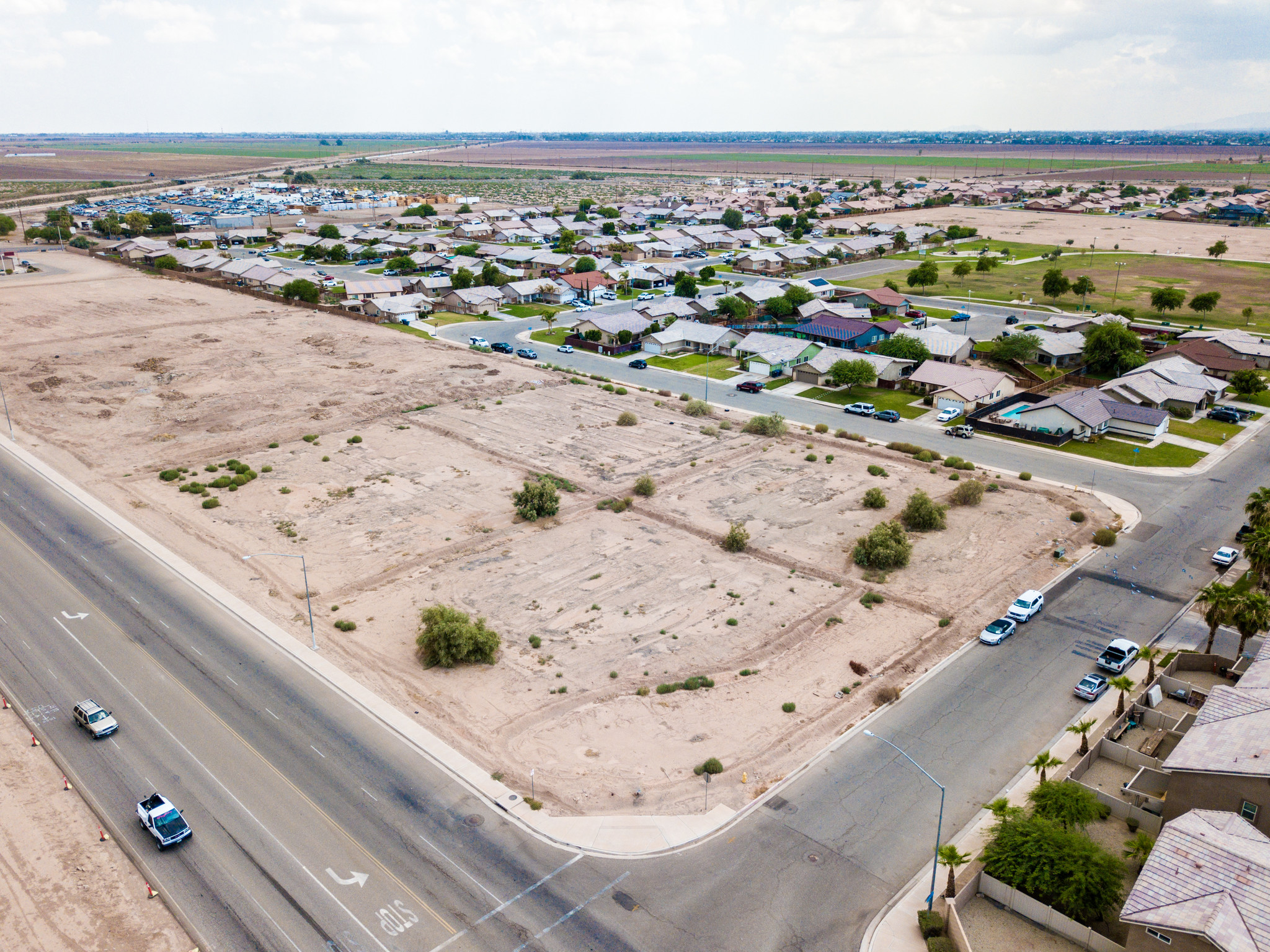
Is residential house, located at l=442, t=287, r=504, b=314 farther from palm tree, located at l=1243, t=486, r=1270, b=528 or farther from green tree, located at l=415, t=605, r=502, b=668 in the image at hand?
palm tree, located at l=1243, t=486, r=1270, b=528

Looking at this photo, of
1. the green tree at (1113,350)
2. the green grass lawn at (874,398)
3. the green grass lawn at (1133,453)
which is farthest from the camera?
the green tree at (1113,350)

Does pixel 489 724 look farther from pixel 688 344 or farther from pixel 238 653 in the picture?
pixel 688 344

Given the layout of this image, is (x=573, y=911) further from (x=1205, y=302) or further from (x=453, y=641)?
(x=1205, y=302)

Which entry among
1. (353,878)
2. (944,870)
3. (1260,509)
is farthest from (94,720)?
(1260,509)

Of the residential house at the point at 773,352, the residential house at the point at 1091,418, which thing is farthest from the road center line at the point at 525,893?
the residential house at the point at 773,352

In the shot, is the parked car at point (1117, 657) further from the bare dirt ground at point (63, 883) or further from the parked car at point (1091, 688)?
the bare dirt ground at point (63, 883)

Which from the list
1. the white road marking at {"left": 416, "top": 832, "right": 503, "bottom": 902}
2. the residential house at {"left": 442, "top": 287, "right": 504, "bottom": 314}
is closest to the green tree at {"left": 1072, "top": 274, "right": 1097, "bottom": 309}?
the residential house at {"left": 442, "top": 287, "right": 504, "bottom": 314}

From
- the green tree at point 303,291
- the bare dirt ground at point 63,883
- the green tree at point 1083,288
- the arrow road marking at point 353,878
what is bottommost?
the bare dirt ground at point 63,883
